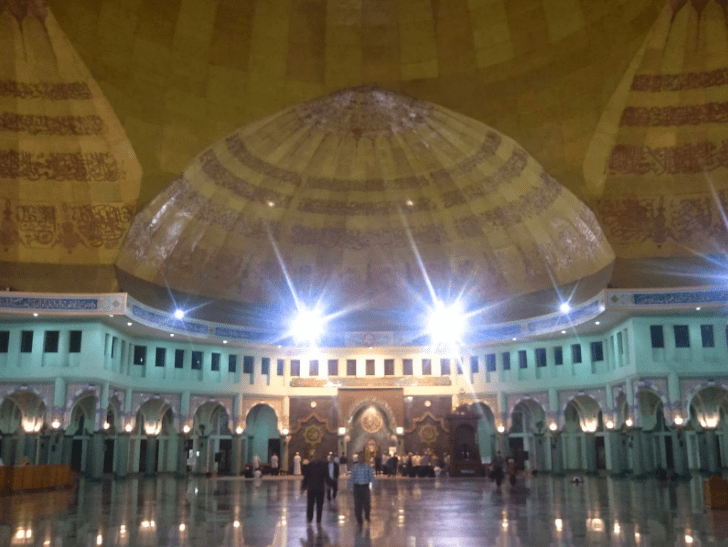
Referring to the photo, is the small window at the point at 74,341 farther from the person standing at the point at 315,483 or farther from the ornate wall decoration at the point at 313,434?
the person standing at the point at 315,483

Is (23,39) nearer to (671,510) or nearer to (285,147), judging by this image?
(285,147)

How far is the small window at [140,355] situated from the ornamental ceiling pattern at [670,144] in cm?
1991

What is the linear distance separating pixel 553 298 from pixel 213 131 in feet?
53.4

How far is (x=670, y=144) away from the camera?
25.8 m

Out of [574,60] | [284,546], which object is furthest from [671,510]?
[574,60]

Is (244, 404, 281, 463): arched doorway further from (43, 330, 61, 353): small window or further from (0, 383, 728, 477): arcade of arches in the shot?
(43, 330, 61, 353): small window

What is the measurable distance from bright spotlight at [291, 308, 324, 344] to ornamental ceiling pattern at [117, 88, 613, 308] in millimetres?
1405

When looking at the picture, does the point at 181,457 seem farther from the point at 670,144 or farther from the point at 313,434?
the point at 670,144

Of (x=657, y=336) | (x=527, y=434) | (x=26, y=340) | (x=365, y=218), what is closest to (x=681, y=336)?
(x=657, y=336)

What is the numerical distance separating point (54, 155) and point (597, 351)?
2332 centimetres

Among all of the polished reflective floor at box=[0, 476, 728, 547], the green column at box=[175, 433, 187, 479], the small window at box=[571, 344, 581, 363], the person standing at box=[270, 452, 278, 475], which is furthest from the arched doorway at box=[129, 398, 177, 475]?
the small window at box=[571, 344, 581, 363]

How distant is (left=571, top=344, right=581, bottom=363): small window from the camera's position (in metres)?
31.7

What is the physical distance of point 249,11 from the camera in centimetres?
2486

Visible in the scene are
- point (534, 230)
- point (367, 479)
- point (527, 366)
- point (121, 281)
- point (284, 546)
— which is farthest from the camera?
point (527, 366)
